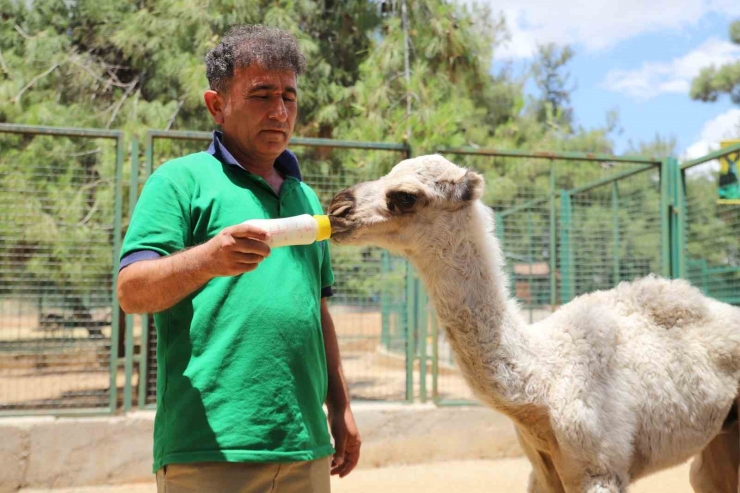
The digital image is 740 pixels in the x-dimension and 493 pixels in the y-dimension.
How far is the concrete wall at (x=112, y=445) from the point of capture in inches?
217

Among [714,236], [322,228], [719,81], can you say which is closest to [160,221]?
[322,228]

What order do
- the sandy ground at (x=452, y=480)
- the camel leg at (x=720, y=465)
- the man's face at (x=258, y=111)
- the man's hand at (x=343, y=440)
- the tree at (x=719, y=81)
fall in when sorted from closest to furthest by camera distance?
1. the man's face at (x=258, y=111)
2. the man's hand at (x=343, y=440)
3. the camel leg at (x=720, y=465)
4. the sandy ground at (x=452, y=480)
5. the tree at (x=719, y=81)

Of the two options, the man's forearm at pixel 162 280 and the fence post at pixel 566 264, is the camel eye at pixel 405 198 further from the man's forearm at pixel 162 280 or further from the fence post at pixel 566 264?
the fence post at pixel 566 264

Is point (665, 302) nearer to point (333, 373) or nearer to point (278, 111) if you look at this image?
point (333, 373)

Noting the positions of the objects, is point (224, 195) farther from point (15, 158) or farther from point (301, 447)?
point (15, 158)

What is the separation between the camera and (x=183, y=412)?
1.94 m

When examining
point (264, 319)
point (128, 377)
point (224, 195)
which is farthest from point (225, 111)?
point (128, 377)

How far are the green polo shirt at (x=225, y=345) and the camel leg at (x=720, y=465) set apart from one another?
2701 mm

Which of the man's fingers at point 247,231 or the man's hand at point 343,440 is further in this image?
the man's hand at point 343,440

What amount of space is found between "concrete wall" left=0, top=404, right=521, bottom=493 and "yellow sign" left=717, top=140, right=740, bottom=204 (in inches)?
139

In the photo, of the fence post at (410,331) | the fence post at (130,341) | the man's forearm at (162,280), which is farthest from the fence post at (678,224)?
the man's forearm at (162,280)

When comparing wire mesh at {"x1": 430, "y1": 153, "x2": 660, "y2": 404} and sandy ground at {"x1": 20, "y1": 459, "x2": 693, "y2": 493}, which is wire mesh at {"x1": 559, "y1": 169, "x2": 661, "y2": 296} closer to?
wire mesh at {"x1": 430, "y1": 153, "x2": 660, "y2": 404}

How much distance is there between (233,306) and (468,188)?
1.24 metres

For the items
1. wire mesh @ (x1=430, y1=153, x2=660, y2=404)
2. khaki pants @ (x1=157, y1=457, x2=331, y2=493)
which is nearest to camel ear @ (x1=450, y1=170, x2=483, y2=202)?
khaki pants @ (x1=157, y1=457, x2=331, y2=493)
